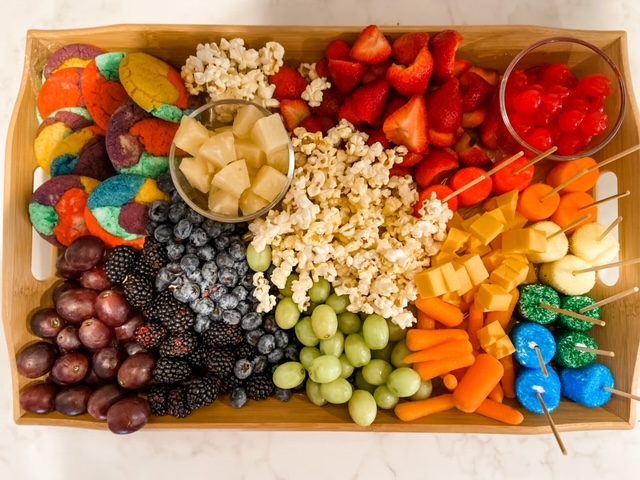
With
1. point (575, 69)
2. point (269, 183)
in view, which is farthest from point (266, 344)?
point (575, 69)

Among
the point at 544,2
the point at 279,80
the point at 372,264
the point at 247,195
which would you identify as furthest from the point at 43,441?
the point at 544,2

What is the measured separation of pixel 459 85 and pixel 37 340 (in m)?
1.28

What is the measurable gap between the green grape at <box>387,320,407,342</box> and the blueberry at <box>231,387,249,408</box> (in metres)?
0.39

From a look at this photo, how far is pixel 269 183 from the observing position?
1.21m

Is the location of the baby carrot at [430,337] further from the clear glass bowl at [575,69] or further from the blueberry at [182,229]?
the blueberry at [182,229]

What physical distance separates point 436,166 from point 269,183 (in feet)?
1.37

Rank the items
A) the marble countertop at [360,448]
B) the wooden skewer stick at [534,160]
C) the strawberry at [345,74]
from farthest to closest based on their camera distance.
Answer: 1. the marble countertop at [360,448]
2. the strawberry at [345,74]
3. the wooden skewer stick at [534,160]

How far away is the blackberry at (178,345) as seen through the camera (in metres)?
1.26

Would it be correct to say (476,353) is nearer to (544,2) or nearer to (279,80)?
(279,80)

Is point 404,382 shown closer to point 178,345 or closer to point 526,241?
point 526,241

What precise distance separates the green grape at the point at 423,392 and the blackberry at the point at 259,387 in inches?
13.9

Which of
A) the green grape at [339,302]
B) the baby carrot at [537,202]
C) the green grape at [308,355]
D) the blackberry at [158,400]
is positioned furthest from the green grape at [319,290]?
the baby carrot at [537,202]

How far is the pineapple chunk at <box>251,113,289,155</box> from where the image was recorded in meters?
1.19

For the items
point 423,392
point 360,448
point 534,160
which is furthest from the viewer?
point 360,448
